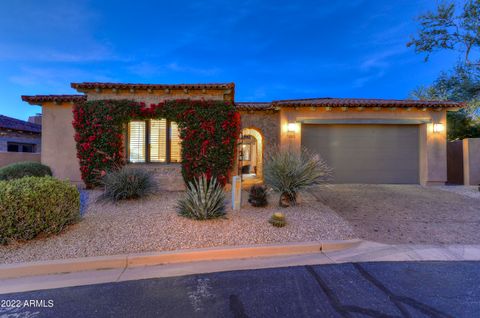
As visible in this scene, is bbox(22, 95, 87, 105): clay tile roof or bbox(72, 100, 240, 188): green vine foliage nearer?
bbox(72, 100, 240, 188): green vine foliage

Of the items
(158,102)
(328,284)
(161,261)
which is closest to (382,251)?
(328,284)

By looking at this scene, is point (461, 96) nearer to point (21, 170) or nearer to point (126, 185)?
point (126, 185)

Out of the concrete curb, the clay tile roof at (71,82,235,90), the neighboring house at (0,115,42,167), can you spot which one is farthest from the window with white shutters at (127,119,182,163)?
the neighboring house at (0,115,42,167)

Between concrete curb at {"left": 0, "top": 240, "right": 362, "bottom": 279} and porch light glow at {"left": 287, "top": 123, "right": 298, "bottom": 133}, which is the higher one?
porch light glow at {"left": 287, "top": 123, "right": 298, "bottom": 133}

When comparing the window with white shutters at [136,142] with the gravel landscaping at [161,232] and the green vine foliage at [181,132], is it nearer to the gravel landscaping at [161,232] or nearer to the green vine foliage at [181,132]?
the green vine foliage at [181,132]

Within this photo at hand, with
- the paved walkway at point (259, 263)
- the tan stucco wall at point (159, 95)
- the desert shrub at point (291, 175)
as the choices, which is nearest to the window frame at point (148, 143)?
the tan stucco wall at point (159, 95)

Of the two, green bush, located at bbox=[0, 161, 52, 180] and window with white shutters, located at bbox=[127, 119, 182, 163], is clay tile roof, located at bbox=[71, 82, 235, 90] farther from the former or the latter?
green bush, located at bbox=[0, 161, 52, 180]

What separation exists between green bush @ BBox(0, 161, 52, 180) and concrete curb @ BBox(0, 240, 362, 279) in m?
5.60

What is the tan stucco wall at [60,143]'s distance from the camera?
8.89 meters

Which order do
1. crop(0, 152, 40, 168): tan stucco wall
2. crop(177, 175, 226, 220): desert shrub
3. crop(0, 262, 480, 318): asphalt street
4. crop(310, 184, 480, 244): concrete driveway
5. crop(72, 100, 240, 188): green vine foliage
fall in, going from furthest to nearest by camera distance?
1. crop(0, 152, 40, 168): tan stucco wall
2. crop(72, 100, 240, 188): green vine foliage
3. crop(177, 175, 226, 220): desert shrub
4. crop(310, 184, 480, 244): concrete driveway
5. crop(0, 262, 480, 318): asphalt street

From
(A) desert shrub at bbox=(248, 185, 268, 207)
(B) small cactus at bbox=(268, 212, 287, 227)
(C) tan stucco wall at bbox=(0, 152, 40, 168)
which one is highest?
(C) tan stucco wall at bbox=(0, 152, 40, 168)

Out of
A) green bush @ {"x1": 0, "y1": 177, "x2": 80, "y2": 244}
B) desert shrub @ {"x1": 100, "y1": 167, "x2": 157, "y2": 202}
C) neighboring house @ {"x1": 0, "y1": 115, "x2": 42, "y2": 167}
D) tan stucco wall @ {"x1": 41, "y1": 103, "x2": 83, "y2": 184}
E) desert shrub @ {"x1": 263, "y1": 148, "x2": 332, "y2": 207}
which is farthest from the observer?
neighboring house @ {"x1": 0, "y1": 115, "x2": 42, "y2": 167}

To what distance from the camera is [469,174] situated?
994 centimetres

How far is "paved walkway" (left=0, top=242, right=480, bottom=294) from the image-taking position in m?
2.85
